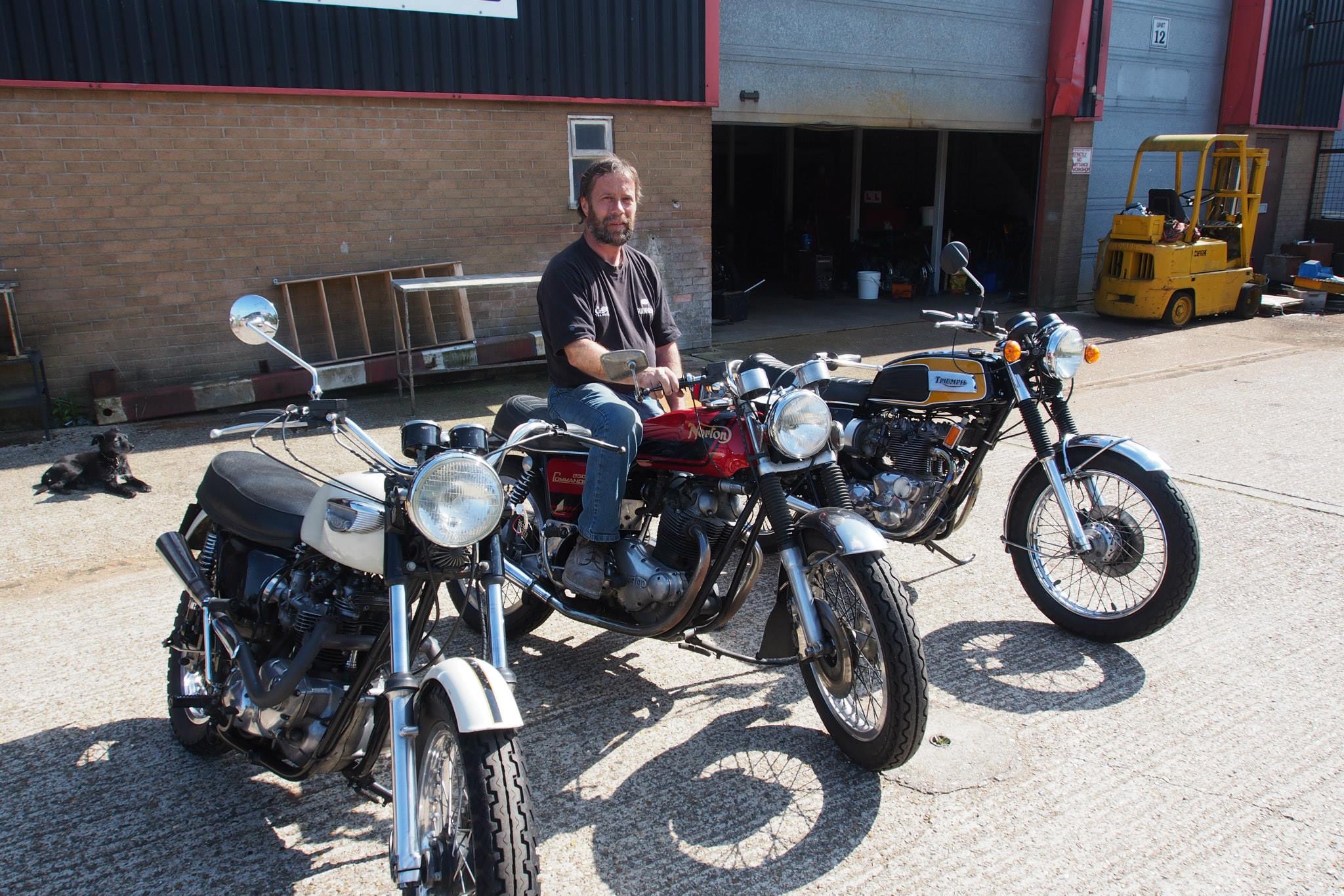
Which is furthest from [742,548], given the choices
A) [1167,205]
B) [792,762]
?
[1167,205]

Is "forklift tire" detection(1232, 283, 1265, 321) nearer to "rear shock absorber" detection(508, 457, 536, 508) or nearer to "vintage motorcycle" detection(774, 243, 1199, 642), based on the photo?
"vintage motorcycle" detection(774, 243, 1199, 642)

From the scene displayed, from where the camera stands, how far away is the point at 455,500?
222 centimetres

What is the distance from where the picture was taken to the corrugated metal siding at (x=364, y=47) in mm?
7297

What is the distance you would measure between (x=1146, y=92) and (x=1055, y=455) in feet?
42.3

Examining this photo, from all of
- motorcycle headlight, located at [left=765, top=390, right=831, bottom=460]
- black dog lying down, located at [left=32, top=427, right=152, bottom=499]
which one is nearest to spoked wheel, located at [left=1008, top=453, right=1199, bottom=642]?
motorcycle headlight, located at [left=765, top=390, right=831, bottom=460]

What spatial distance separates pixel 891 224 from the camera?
16641 millimetres

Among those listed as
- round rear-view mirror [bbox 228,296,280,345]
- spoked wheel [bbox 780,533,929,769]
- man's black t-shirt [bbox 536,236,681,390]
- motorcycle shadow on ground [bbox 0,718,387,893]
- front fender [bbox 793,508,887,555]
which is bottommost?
motorcycle shadow on ground [bbox 0,718,387,893]

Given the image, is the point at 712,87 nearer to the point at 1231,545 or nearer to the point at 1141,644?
the point at 1231,545

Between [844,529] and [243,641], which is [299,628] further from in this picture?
[844,529]

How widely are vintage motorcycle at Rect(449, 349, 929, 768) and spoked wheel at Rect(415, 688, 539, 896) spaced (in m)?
0.42

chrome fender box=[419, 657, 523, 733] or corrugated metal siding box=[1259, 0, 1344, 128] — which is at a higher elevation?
corrugated metal siding box=[1259, 0, 1344, 128]

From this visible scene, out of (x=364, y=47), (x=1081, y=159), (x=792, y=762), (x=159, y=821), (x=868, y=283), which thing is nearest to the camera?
(x=159, y=821)

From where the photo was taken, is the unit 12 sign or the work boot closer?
the work boot

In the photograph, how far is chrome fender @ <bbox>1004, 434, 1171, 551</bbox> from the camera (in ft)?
12.8
